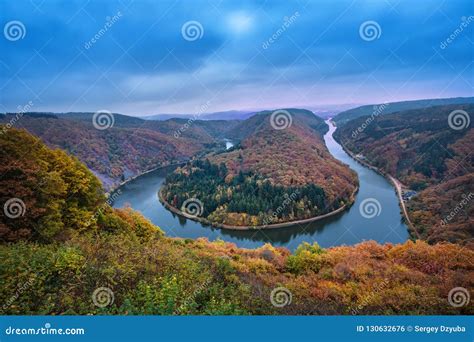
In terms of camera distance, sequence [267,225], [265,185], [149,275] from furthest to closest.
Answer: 1. [265,185]
2. [267,225]
3. [149,275]

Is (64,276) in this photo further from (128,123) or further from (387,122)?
(128,123)

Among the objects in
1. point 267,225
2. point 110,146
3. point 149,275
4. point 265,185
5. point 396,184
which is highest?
point 110,146

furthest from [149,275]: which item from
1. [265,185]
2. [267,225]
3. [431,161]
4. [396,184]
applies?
[431,161]

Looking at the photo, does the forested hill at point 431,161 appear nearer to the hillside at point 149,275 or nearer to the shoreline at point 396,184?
the shoreline at point 396,184

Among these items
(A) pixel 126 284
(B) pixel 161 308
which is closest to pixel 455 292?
(B) pixel 161 308

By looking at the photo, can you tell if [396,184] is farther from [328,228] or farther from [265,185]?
[328,228]

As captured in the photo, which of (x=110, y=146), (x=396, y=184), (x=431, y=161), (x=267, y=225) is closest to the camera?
(x=267, y=225)

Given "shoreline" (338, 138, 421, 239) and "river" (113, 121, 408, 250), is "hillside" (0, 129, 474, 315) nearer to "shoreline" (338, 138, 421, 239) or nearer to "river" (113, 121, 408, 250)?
"river" (113, 121, 408, 250)
